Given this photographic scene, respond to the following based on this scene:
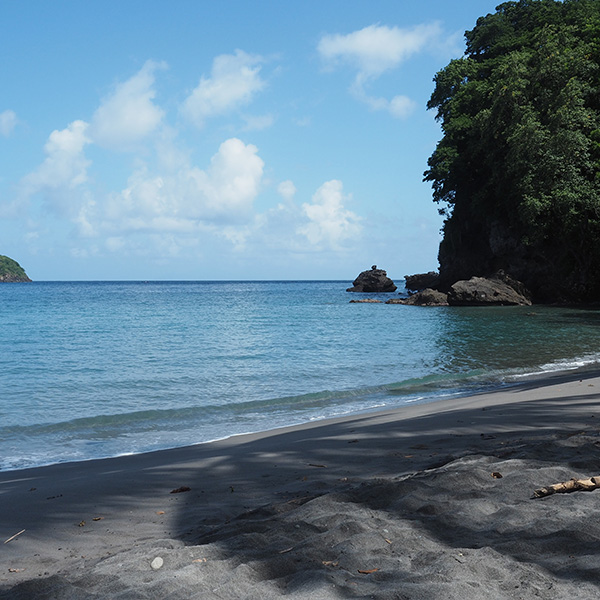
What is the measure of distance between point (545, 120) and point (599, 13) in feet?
52.6

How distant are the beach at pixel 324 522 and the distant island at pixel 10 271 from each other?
202146 mm

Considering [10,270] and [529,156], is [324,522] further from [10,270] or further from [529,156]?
[10,270]

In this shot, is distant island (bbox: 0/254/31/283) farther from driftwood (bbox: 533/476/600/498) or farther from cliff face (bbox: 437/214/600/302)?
driftwood (bbox: 533/476/600/498)

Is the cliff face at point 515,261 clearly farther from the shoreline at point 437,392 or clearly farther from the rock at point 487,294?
the shoreline at point 437,392

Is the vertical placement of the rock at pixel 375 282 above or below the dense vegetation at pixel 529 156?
below

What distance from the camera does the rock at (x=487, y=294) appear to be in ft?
134

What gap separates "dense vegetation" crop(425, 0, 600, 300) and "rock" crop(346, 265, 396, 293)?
26860mm

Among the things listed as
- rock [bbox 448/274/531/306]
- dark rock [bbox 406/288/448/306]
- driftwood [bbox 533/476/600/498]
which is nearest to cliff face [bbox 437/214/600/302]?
rock [bbox 448/274/531/306]

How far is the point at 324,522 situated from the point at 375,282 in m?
79.6

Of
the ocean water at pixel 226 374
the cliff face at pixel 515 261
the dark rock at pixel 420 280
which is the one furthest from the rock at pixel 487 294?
the dark rock at pixel 420 280

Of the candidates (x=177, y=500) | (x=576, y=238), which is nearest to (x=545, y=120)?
(x=576, y=238)

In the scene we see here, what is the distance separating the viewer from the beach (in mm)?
2602

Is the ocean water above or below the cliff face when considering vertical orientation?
below

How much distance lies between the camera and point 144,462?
6.43m
